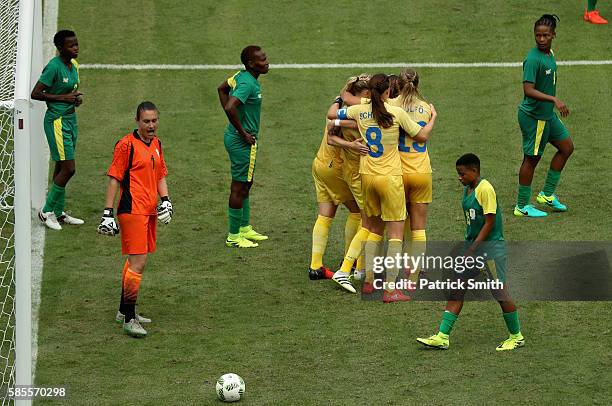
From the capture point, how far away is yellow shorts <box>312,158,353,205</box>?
12.5m

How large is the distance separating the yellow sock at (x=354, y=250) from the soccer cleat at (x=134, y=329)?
7.39ft

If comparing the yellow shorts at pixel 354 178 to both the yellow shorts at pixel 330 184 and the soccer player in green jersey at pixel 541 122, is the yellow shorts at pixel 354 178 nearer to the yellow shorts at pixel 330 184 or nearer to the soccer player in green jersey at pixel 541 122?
the yellow shorts at pixel 330 184

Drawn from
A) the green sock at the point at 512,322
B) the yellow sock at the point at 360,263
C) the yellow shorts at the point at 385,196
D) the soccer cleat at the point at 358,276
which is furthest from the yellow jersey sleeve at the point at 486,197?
the soccer cleat at the point at 358,276

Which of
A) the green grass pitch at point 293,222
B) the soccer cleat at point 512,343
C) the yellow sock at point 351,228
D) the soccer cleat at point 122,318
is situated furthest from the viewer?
the yellow sock at point 351,228

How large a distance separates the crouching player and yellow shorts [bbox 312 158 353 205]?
1.96 m

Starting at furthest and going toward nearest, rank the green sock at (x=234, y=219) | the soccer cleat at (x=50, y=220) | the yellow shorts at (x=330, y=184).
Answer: the soccer cleat at (x=50, y=220), the green sock at (x=234, y=219), the yellow shorts at (x=330, y=184)

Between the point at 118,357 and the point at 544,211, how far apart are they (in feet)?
19.6

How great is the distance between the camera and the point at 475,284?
11.0 metres

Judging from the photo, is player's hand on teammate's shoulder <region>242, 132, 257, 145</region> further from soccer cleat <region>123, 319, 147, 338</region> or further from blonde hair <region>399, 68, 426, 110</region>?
soccer cleat <region>123, 319, 147, 338</region>

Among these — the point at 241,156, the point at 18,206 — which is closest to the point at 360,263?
the point at 241,156

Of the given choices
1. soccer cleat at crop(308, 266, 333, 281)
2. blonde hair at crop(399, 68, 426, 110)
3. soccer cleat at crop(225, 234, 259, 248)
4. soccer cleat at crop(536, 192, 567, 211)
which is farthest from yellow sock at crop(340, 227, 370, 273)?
soccer cleat at crop(536, 192, 567, 211)

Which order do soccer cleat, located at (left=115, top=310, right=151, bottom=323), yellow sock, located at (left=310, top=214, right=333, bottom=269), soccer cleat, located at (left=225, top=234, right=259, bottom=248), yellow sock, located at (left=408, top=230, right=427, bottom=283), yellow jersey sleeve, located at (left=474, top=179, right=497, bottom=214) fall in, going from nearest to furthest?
yellow jersey sleeve, located at (left=474, top=179, right=497, bottom=214) → soccer cleat, located at (left=115, top=310, right=151, bottom=323) → yellow sock, located at (left=408, top=230, right=427, bottom=283) → yellow sock, located at (left=310, top=214, right=333, bottom=269) → soccer cleat, located at (left=225, top=234, right=259, bottom=248)

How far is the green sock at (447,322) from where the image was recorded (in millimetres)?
10672

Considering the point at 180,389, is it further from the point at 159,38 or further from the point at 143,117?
the point at 159,38
